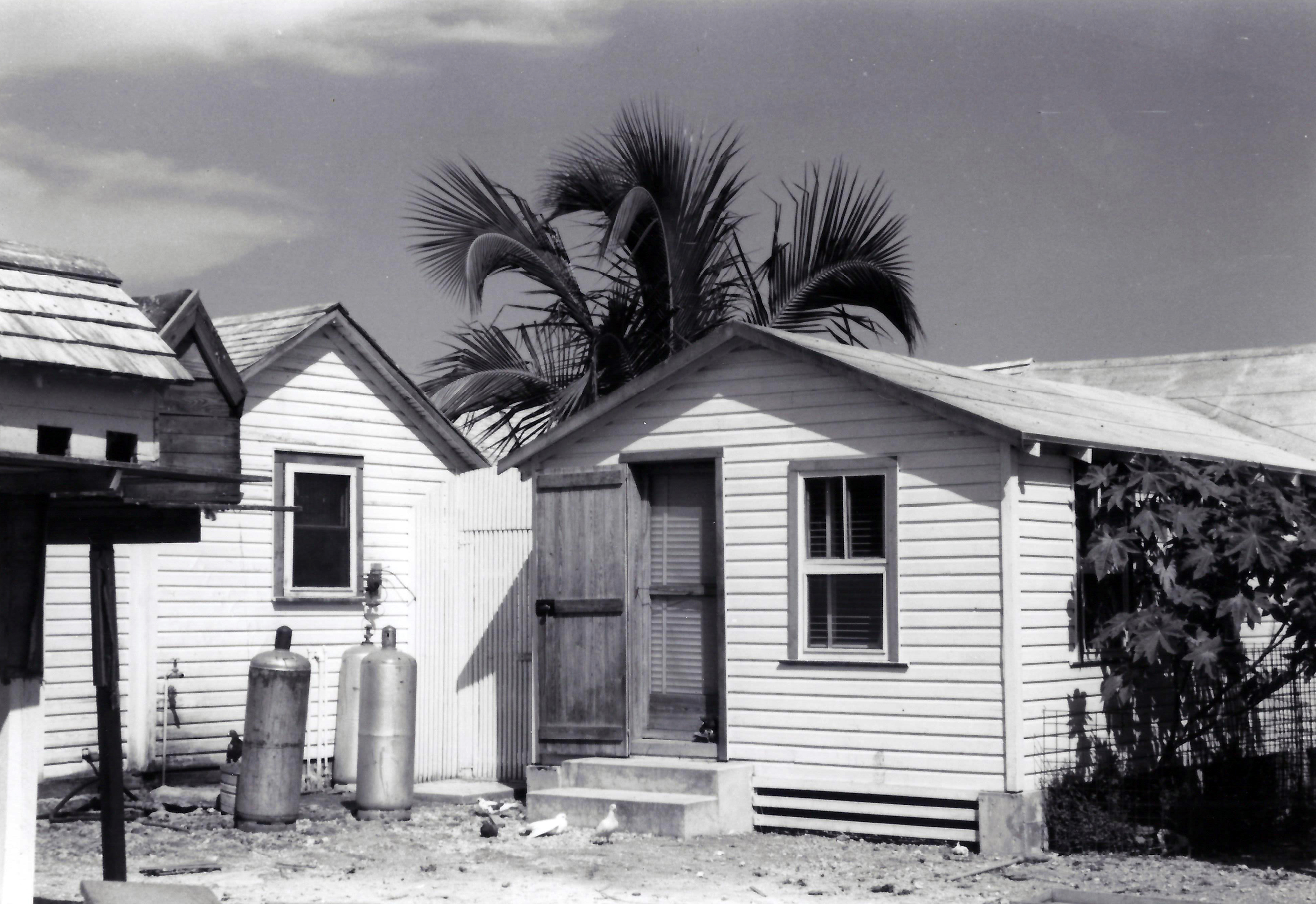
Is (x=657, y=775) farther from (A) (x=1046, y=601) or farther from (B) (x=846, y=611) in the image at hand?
(A) (x=1046, y=601)

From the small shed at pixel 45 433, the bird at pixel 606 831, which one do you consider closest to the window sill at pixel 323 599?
the bird at pixel 606 831

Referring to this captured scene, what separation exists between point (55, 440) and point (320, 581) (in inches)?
355

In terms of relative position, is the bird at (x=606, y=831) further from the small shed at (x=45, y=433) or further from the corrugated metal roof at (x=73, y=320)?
the corrugated metal roof at (x=73, y=320)

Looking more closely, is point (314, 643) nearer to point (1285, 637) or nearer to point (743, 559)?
point (743, 559)

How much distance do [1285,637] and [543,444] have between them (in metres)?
6.04

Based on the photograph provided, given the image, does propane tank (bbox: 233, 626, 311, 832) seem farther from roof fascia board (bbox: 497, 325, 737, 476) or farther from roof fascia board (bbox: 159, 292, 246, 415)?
roof fascia board (bbox: 159, 292, 246, 415)

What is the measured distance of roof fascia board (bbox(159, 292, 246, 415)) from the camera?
8094mm

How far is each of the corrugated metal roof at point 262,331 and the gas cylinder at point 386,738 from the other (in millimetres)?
3250

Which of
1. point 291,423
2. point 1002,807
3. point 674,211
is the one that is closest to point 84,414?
point 1002,807

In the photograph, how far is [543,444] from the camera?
1380 centimetres

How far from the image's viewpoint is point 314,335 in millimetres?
15453

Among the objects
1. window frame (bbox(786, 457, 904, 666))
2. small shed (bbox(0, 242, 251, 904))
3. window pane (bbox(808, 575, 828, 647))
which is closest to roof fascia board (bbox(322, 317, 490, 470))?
window frame (bbox(786, 457, 904, 666))

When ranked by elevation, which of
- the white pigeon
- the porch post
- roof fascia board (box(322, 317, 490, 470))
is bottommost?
the white pigeon

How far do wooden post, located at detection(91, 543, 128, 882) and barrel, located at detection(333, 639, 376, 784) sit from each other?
6.45 metres
